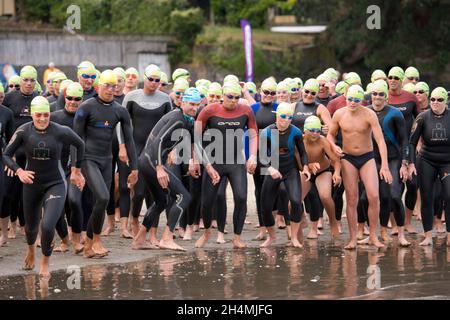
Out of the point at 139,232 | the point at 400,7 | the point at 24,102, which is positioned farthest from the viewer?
the point at 400,7

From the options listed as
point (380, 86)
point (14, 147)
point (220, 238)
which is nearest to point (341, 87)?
point (380, 86)

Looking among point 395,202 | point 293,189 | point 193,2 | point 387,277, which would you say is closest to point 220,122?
point 293,189

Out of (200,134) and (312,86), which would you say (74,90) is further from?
(312,86)

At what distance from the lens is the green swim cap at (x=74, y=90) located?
1469cm

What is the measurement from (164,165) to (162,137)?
0.39 meters

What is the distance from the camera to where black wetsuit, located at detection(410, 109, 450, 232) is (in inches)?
613

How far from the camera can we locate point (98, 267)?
543 inches

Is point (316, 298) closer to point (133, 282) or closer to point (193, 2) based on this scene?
point (133, 282)

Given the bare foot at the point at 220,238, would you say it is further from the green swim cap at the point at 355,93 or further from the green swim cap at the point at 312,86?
the green swim cap at the point at 355,93

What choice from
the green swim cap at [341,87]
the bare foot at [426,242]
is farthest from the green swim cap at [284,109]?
the green swim cap at [341,87]

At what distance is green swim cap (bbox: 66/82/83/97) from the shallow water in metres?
2.42

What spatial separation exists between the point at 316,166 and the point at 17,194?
14.3ft

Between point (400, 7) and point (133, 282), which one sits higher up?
point (400, 7)

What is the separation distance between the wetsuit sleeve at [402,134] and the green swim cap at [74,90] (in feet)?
14.9
